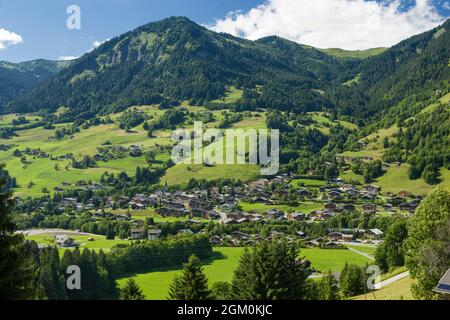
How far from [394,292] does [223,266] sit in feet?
124

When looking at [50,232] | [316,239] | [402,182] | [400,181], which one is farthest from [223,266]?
[400,181]

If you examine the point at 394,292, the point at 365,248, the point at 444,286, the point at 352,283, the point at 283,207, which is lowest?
the point at 365,248

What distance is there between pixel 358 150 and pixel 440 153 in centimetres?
4076

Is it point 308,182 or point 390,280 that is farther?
point 308,182

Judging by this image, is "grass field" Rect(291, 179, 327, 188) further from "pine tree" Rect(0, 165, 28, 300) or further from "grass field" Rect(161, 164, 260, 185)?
"pine tree" Rect(0, 165, 28, 300)

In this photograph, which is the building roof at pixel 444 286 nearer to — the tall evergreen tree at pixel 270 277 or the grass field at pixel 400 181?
the tall evergreen tree at pixel 270 277

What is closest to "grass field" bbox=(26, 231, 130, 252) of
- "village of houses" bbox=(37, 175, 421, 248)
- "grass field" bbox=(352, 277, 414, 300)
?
"village of houses" bbox=(37, 175, 421, 248)

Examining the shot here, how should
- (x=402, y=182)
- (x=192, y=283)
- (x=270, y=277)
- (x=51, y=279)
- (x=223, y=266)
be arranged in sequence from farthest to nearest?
1. (x=402, y=182)
2. (x=223, y=266)
3. (x=51, y=279)
4. (x=270, y=277)
5. (x=192, y=283)

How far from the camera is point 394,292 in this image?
40438 millimetres

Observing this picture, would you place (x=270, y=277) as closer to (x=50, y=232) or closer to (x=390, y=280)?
(x=390, y=280)

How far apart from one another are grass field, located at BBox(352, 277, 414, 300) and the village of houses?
43.5 metres

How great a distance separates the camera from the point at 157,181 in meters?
164

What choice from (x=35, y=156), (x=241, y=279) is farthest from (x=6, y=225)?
(x=35, y=156)
